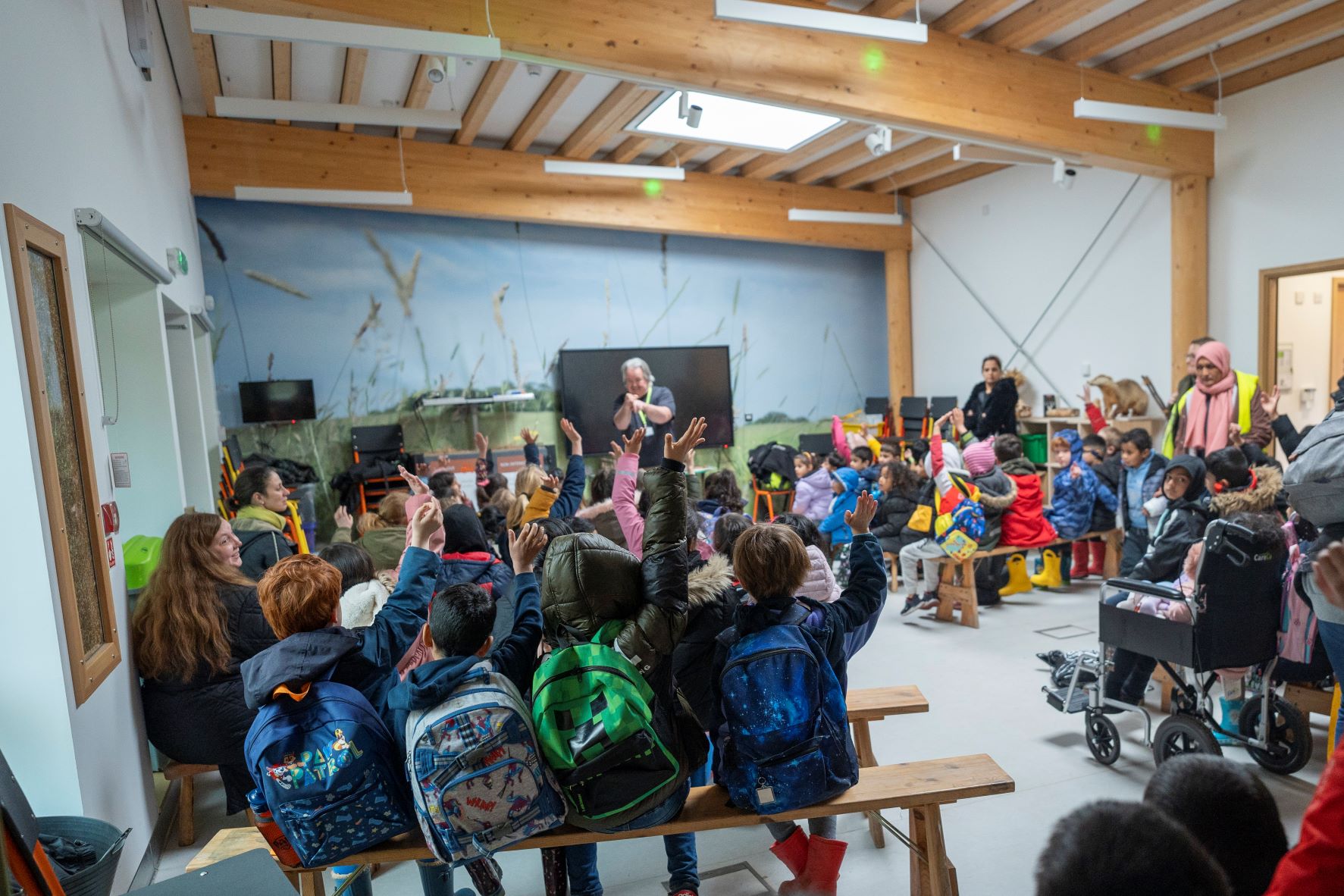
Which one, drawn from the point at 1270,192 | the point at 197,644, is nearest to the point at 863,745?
the point at 197,644

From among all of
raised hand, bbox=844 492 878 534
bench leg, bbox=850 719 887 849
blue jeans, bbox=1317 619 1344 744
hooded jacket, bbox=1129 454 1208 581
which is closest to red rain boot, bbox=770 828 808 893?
bench leg, bbox=850 719 887 849

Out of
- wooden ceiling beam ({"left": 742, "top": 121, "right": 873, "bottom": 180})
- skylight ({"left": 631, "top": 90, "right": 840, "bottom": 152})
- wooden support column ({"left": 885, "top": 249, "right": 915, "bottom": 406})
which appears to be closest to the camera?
skylight ({"left": 631, "top": 90, "right": 840, "bottom": 152})

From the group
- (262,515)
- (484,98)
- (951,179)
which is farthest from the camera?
(951,179)

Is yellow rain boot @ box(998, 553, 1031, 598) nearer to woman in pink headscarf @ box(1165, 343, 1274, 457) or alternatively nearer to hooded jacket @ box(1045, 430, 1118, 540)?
hooded jacket @ box(1045, 430, 1118, 540)

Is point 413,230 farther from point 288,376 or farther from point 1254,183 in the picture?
point 1254,183

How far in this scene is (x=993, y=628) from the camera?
507cm

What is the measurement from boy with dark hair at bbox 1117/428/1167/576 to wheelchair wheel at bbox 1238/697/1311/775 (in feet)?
5.42

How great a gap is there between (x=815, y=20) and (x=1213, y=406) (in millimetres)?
3473

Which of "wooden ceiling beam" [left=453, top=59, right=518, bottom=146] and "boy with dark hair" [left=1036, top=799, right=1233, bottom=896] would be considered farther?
"wooden ceiling beam" [left=453, top=59, right=518, bottom=146]

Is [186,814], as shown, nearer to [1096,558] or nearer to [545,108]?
[545,108]

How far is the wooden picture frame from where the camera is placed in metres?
2.08

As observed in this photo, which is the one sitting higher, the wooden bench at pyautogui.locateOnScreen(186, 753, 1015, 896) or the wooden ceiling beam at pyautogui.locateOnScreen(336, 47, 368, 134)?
the wooden ceiling beam at pyautogui.locateOnScreen(336, 47, 368, 134)

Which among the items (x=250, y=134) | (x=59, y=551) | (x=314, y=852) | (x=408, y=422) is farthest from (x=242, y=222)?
(x=314, y=852)

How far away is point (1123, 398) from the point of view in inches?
300
